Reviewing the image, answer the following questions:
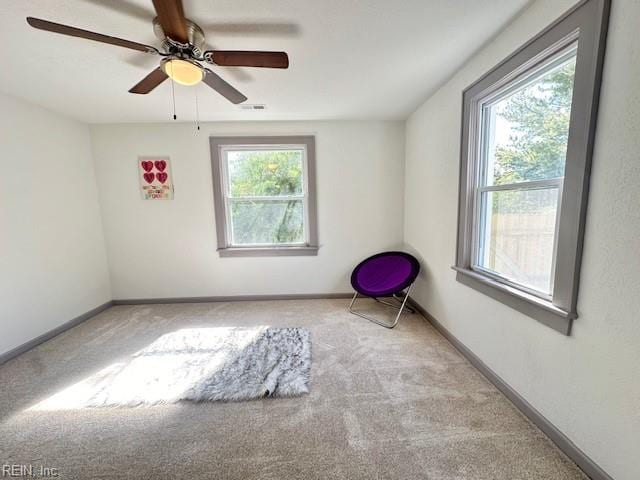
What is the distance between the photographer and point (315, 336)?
2363 millimetres

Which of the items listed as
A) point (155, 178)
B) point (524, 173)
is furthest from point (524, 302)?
point (155, 178)

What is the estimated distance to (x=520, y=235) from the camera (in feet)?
5.13

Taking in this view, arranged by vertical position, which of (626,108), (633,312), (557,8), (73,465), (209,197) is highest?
(557,8)

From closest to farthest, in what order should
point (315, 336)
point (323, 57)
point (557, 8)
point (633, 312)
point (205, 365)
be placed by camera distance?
point (633, 312) → point (557, 8) → point (323, 57) → point (205, 365) → point (315, 336)

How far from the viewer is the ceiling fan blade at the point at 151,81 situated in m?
1.58

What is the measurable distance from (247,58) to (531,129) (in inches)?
66.5

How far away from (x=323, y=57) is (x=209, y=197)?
2089 mm

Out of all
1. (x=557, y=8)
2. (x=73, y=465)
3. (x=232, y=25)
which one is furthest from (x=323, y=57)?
(x=73, y=465)

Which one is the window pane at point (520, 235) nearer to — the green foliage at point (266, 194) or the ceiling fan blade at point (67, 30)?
the green foliage at point (266, 194)

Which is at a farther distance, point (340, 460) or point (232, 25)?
point (232, 25)

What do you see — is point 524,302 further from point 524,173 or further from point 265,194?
point 265,194

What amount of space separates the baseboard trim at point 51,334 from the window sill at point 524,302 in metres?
3.77

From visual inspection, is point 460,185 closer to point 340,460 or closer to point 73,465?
point 340,460

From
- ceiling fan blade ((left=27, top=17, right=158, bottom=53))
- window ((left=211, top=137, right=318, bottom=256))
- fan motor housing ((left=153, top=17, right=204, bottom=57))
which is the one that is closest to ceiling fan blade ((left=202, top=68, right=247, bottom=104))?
fan motor housing ((left=153, top=17, right=204, bottom=57))
